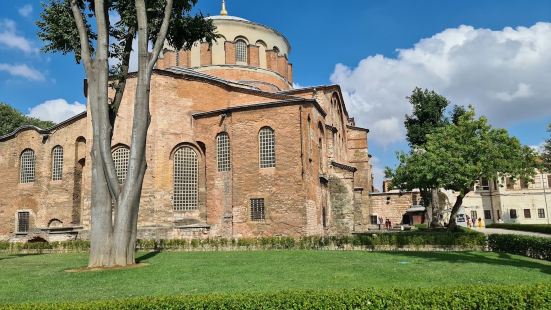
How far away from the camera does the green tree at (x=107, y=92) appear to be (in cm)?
1333

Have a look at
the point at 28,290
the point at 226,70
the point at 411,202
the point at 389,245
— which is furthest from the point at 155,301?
the point at 411,202

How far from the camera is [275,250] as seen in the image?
60.7ft

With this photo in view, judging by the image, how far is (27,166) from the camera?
90.6ft

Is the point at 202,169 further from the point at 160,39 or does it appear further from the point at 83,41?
the point at 83,41

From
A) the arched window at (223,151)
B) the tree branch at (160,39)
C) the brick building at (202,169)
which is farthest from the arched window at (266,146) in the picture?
the tree branch at (160,39)

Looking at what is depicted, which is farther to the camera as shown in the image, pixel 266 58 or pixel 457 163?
pixel 266 58

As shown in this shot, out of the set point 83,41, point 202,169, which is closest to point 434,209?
point 202,169

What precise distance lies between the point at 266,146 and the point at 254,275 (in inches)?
467

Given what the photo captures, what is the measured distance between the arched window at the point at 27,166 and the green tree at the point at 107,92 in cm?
1418

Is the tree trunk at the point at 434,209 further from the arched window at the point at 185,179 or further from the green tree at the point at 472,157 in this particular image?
the arched window at the point at 185,179

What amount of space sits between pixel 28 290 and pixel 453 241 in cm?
1523

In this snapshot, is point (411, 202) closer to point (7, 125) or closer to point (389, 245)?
point (389, 245)

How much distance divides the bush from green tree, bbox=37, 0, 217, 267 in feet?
44.8

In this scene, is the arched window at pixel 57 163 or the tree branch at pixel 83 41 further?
the arched window at pixel 57 163
